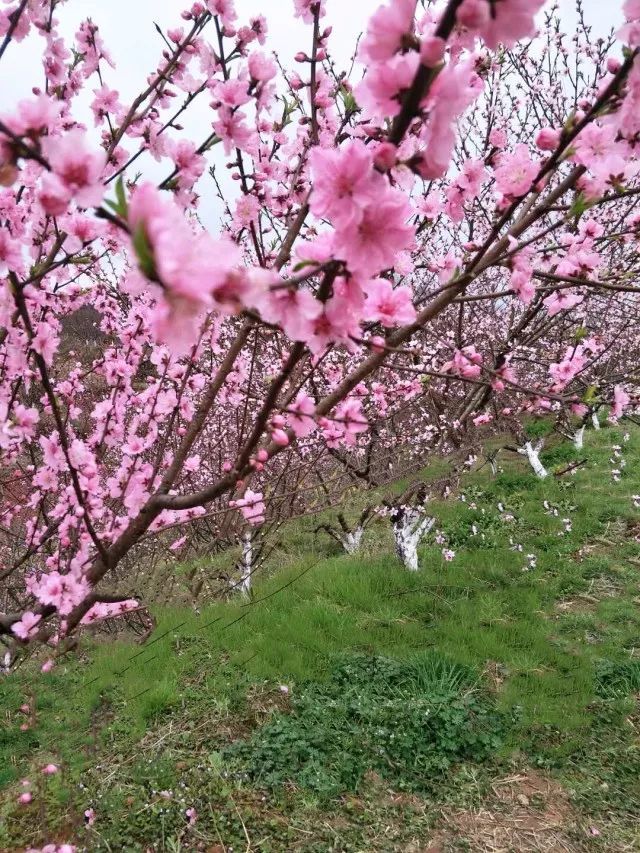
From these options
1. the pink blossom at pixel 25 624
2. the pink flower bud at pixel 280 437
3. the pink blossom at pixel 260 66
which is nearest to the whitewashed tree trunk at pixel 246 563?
the pink blossom at pixel 25 624

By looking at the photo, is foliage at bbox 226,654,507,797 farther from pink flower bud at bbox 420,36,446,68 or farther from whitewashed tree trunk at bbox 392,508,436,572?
pink flower bud at bbox 420,36,446,68

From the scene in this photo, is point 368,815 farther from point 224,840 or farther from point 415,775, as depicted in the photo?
point 224,840

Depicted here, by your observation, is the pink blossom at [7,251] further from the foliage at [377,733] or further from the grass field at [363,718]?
the foliage at [377,733]

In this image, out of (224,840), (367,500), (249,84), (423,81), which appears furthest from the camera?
(367,500)

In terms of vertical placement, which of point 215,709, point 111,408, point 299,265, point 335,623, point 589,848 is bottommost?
point 589,848

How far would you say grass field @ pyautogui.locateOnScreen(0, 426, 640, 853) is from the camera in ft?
10.6

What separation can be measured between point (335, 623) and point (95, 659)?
7.62 ft

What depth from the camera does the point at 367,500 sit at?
7645mm

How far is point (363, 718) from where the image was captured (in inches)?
152

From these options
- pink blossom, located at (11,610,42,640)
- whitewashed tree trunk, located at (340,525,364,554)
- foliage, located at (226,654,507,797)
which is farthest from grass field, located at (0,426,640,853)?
pink blossom, located at (11,610,42,640)

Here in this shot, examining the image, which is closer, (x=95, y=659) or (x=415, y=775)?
(x=415, y=775)

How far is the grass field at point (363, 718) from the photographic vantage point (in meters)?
3.23

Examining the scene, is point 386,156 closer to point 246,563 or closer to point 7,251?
point 7,251

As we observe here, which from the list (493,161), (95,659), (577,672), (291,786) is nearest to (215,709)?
(291,786)
